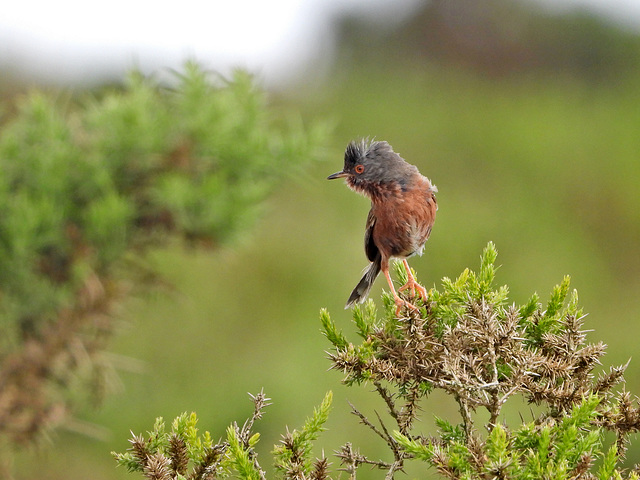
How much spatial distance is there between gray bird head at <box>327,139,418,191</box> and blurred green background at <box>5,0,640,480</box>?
184cm

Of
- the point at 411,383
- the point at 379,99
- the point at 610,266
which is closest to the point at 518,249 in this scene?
the point at 610,266

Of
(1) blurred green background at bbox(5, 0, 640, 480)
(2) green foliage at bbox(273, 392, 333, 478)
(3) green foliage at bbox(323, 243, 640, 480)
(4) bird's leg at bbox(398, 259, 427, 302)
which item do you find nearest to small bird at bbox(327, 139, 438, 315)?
(4) bird's leg at bbox(398, 259, 427, 302)

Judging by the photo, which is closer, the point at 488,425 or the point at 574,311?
the point at 488,425

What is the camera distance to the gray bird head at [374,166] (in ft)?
11.3

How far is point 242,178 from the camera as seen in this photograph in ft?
16.9

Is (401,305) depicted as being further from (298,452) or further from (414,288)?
(298,452)

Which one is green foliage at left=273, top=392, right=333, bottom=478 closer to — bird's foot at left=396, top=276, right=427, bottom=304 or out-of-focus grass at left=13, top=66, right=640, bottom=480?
bird's foot at left=396, top=276, right=427, bottom=304

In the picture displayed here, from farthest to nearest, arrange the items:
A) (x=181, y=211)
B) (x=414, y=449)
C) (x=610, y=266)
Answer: (x=610, y=266), (x=181, y=211), (x=414, y=449)

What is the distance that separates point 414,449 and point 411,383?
458mm

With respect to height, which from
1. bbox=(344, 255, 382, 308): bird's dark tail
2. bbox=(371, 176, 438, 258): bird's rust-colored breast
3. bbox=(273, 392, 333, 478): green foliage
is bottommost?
bbox=(273, 392, 333, 478): green foliage

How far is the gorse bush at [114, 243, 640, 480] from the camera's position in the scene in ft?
6.49

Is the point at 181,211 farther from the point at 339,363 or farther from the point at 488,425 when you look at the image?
the point at 488,425

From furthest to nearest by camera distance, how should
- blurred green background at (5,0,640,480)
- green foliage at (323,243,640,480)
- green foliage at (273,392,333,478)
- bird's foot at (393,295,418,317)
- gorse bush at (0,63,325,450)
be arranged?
blurred green background at (5,0,640,480) → gorse bush at (0,63,325,450) → bird's foot at (393,295,418,317) → green foliage at (273,392,333,478) → green foliage at (323,243,640,480)

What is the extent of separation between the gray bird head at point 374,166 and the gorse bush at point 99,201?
1.62 m
